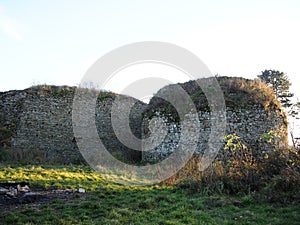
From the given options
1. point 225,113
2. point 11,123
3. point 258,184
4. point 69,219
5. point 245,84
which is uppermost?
point 245,84

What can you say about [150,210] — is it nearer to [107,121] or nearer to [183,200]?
[183,200]

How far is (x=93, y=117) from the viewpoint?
17703mm

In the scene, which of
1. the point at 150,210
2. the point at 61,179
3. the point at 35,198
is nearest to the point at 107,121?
the point at 61,179

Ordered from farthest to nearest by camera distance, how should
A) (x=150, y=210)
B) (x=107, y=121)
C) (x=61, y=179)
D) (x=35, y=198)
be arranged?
(x=107, y=121)
(x=61, y=179)
(x=35, y=198)
(x=150, y=210)

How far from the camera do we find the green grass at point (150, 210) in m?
5.15

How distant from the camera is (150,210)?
5906 mm

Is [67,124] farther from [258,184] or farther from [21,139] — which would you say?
[258,184]

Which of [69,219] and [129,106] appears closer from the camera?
[69,219]

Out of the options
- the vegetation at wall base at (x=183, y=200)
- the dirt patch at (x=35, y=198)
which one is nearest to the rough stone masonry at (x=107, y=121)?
the vegetation at wall base at (x=183, y=200)

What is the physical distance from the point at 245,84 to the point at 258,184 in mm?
9294

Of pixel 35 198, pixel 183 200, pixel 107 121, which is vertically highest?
pixel 107 121

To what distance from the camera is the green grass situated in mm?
5152

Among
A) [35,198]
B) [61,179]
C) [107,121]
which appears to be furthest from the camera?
[107,121]

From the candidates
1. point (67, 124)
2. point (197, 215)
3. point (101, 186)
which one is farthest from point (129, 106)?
point (197, 215)
